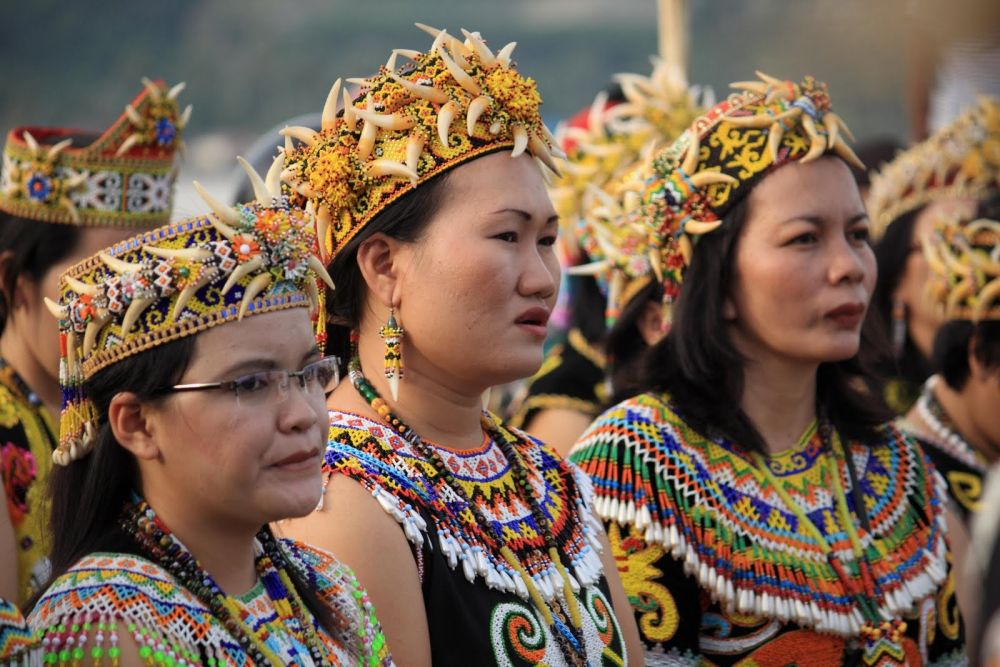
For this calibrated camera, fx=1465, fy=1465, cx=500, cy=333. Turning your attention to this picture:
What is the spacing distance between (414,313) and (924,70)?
680cm

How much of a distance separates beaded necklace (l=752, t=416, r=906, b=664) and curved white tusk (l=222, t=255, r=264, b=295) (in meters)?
1.73

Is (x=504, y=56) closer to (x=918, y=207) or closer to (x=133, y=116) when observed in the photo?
(x=133, y=116)

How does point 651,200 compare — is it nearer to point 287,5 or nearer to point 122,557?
point 122,557

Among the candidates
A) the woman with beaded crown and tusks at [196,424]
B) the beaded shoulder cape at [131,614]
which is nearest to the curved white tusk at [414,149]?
the woman with beaded crown and tusks at [196,424]

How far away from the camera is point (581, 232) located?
5207mm

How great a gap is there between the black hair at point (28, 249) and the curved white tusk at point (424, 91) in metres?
1.77

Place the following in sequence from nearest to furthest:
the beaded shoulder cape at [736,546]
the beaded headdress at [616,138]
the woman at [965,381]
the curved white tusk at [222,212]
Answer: the curved white tusk at [222,212]
the beaded shoulder cape at [736,546]
the woman at [965,381]
the beaded headdress at [616,138]

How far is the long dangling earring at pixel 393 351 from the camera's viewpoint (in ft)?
9.66

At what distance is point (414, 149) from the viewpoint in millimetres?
2922

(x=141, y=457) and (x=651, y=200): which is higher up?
(x=651, y=200)

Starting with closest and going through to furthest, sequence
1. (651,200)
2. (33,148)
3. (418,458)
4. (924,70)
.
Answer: (418,458), (651,200), (33,148), (924,70)

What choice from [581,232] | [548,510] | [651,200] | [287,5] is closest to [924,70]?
[581,232]

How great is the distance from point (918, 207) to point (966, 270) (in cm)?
117

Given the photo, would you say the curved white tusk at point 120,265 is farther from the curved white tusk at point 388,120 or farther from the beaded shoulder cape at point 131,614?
the curved white tusk at point 388,120
